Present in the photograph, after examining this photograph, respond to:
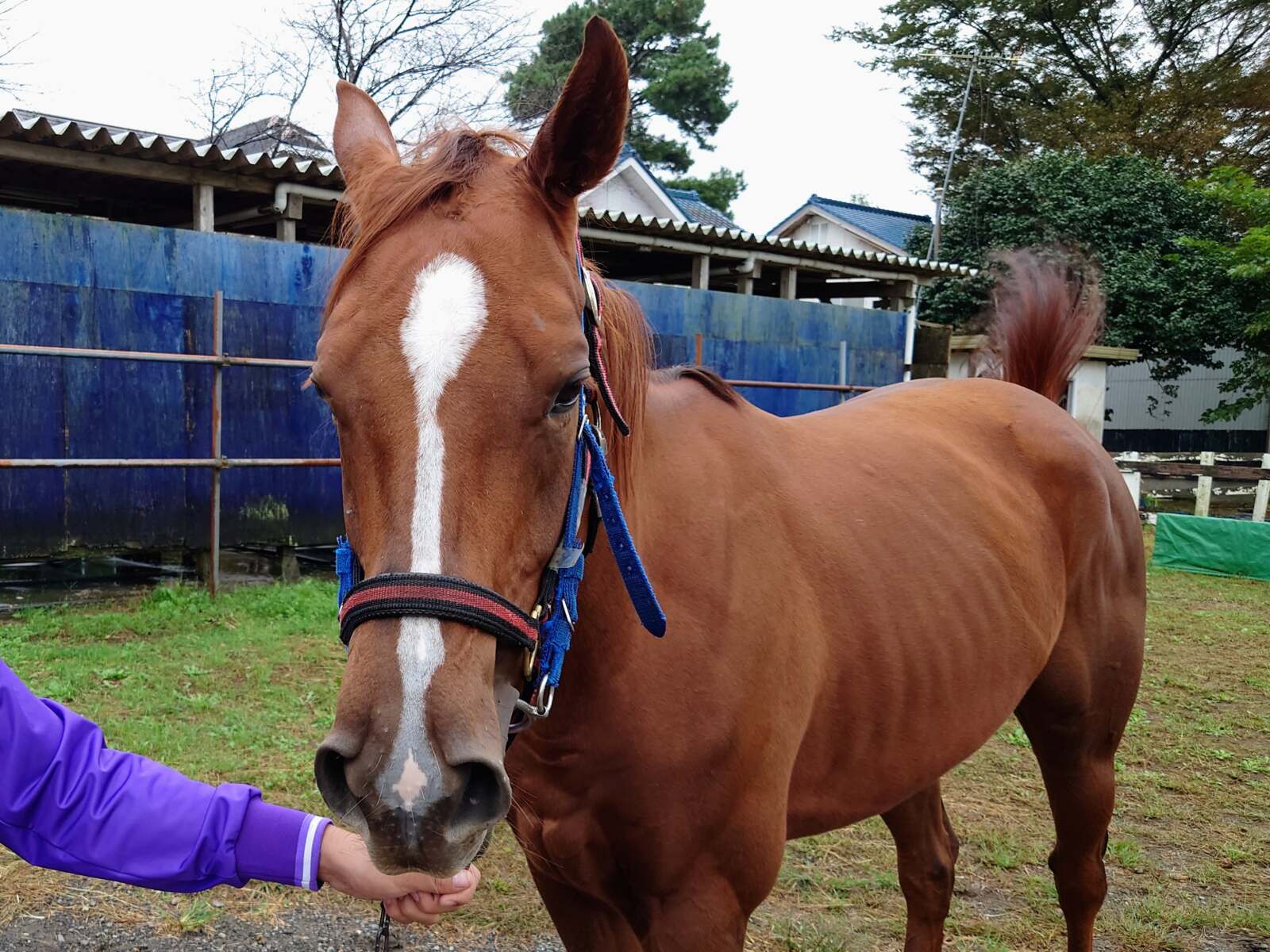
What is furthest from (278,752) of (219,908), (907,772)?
(907,772)

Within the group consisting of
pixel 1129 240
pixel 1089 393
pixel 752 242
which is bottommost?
pixel 1089 393

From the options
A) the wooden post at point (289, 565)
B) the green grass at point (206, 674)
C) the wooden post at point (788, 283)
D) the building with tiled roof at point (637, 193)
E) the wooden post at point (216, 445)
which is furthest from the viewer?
the building with tiled roof at point (637, 193)

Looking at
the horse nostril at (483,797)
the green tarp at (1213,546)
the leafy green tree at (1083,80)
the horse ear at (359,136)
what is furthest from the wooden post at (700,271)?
the leafy green tree at (1083,80)

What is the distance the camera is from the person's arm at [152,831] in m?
1.38

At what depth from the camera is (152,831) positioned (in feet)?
4.62

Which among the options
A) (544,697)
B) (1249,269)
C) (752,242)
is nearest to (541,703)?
(544,697)

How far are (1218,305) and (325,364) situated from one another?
19.8 metres

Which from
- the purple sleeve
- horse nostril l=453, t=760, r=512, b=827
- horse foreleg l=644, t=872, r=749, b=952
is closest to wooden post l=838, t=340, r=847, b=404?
horse foreleg l=644, t=872, r=749, b=952

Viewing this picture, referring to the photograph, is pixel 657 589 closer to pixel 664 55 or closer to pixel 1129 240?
pixel 1129 240

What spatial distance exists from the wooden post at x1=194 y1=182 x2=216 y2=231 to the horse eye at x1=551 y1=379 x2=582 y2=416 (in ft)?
24.0

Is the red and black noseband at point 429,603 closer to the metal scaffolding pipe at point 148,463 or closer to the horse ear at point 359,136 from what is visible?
the horse ear at point 359,136

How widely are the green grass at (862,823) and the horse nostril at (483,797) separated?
211 cm

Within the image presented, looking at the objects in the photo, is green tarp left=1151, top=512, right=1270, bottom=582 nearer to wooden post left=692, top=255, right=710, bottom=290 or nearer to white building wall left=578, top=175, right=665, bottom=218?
wooden post left=692, top=255, right=710, bottom=290

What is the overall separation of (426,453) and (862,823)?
11.1 feet
